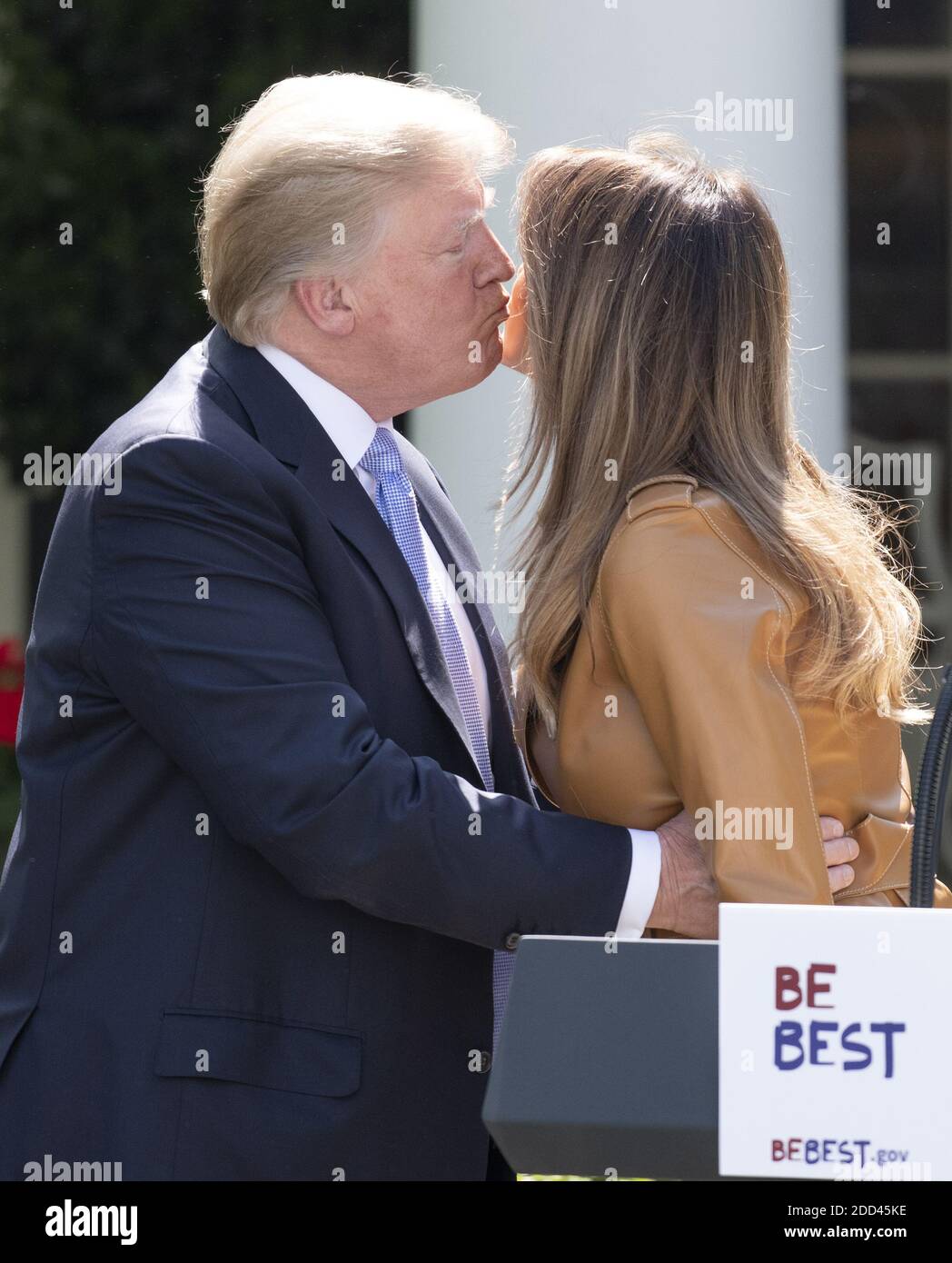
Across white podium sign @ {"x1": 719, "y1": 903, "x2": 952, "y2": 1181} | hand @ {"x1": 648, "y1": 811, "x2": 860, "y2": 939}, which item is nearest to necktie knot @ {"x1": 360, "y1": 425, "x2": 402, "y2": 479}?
hand @ {"x1": 648, "y1": 811, "x2": 860, "y2": 939}

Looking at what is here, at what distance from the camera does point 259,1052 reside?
1.91 m

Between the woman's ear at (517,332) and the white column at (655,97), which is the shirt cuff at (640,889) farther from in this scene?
the white column at (655,97)

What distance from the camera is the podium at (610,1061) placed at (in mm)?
1205

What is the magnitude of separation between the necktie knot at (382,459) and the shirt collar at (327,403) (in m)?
0.03

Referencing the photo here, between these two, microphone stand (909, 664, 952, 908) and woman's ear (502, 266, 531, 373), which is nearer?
microphone stand (909, 664, 952, 908)

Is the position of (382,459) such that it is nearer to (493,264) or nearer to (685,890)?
(493,264)

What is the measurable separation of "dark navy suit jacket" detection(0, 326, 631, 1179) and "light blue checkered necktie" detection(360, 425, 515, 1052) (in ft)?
→ 0.33

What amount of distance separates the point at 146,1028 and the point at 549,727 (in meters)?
0.62

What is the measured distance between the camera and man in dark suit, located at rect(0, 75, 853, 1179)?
184 cm

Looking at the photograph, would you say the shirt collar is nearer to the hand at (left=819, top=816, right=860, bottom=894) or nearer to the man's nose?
the man's nose

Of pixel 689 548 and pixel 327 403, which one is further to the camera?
pixel 327 403

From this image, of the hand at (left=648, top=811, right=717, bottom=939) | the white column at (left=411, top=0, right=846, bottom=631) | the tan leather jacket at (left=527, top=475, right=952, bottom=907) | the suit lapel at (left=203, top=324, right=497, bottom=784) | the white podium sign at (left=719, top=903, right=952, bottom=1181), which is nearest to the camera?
the white podium sign at (left=719, top=903, right=952, bottom=1181)

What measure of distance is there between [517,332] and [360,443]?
10.4 inches

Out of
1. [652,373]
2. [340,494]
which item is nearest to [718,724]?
[652,373]
